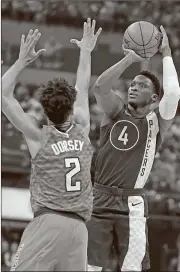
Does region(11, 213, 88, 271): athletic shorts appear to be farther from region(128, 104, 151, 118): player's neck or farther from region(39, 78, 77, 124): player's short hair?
region(128, 104, 151, 118): player's neck

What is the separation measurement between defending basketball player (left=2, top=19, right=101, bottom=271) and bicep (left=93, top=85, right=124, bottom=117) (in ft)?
2.55

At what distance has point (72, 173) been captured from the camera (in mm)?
4621

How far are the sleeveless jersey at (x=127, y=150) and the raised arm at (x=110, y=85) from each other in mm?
111

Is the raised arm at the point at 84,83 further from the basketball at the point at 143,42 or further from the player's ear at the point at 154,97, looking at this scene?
the player's ear at the point at 154,97

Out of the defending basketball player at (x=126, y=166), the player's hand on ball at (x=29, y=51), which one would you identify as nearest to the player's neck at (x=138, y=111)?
the defending basketball player at (x=126, y=166)

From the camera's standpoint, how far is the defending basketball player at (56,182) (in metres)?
4.48

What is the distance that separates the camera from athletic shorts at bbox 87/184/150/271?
554 cm

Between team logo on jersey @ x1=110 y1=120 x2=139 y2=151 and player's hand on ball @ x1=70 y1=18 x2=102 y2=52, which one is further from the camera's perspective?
team logo on jersey @ x1=110 y1=120 x2=139 y2=151

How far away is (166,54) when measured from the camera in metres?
5.54

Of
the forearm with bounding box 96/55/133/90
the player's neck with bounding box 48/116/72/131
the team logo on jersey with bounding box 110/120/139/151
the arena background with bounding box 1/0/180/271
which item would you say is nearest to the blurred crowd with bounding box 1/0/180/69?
the arena background with bounding box 1/0/180/271

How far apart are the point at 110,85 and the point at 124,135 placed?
0.51 meters

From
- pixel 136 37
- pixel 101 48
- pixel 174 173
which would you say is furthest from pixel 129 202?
pixel 101 48

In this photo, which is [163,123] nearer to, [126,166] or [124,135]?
[124,135]

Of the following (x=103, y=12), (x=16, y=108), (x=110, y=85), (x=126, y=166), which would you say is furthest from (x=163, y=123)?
(x=103, y=12)
